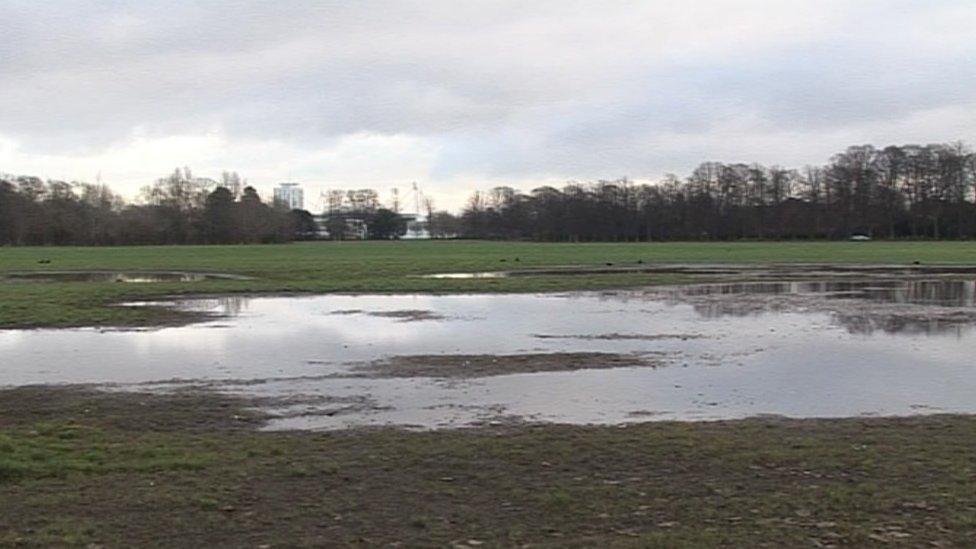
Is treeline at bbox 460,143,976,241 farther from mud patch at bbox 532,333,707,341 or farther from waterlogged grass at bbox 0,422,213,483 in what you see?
waterlogged grass at bbox 0,422,213,483

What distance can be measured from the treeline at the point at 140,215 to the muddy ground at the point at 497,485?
13085cm

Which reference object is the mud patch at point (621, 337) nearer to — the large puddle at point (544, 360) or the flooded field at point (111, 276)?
the large puddle at point (544, 360)

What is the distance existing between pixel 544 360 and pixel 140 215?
439 feet

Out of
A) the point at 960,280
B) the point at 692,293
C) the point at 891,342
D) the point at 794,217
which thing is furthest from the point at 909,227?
the point at 891,342

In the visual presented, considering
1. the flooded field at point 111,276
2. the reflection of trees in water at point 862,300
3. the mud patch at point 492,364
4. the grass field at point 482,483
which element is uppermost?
the grass field at point 482,483

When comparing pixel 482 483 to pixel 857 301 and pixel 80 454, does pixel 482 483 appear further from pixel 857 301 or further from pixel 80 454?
pixel 857 301

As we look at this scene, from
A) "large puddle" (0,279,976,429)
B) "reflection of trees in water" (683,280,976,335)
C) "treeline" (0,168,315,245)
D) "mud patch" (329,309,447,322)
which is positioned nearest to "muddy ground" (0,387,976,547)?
"large puddle" (0,279,976,429)

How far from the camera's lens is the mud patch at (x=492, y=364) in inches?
632

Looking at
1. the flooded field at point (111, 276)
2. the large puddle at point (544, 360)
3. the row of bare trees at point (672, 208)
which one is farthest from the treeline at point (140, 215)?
the large puddle at point (544, 360)

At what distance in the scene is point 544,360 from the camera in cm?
1736

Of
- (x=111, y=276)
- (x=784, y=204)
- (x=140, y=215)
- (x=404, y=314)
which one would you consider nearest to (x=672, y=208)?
(x=784, y=204)

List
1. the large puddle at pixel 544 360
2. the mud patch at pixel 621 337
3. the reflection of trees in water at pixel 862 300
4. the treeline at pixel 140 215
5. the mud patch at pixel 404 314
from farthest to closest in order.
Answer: the treeline at pixel 140 215, the mud patch at pixel 404 314, the reflection of trees in water at pixel 862 300, the mud patch at pixel 621 337, the large puddle at pixel 544 360

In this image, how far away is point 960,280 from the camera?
132ft

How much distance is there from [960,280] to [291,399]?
114ft
